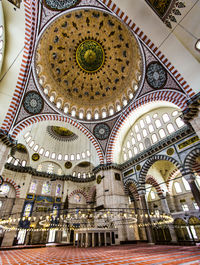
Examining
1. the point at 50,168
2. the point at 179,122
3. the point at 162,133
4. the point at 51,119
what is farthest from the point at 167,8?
the point at 50,168

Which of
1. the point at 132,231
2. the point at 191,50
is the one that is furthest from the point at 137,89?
the point at 132,231

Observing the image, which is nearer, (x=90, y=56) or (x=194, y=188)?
(x=194, y=188)

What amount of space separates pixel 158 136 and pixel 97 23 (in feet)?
41.4

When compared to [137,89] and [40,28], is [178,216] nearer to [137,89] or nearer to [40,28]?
Answer: [137,89]

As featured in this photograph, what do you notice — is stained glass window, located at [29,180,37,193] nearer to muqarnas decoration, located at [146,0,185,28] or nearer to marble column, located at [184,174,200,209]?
marble column, located at [184,174,200,209]

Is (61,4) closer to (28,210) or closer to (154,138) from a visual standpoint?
(154,138)

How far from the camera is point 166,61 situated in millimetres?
9516

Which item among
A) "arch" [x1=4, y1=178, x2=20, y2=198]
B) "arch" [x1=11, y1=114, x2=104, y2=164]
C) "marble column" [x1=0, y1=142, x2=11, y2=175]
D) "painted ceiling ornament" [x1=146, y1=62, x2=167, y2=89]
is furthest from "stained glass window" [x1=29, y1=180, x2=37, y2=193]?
"painted ceiling ornament" [x1=146, y1=62, x2=167, y2=89]

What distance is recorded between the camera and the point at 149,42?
30.7ft

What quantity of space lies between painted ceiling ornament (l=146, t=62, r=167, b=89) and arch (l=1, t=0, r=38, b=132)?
8.91 m

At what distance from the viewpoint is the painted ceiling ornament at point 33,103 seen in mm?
12177

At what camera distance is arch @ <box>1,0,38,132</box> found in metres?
9.16

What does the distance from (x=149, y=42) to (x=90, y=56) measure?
29.2 feet

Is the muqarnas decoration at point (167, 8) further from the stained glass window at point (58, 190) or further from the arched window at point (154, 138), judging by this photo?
the stained glass window at point (58, 190)
